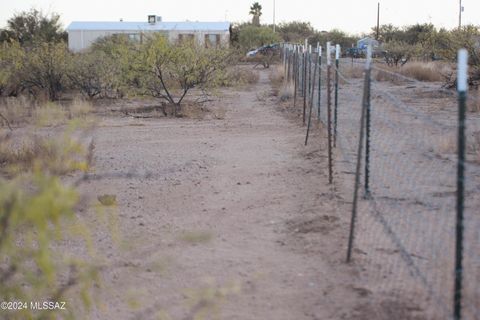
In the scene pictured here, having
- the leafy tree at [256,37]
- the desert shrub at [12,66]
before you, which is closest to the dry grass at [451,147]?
the desert shrub at [12,66]

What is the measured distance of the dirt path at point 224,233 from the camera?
547cm

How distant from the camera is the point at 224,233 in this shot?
24.6 ft

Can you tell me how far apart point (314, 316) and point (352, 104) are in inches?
623

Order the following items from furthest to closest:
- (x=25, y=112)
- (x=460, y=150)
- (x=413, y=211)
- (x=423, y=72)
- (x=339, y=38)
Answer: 1. (x=339, y=38)
2. (x=423, y=72)
3. (x=25, y=112)
4. (x=413, y=211)
5. (x=460, y=150)

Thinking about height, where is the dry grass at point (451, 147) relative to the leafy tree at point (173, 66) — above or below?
below

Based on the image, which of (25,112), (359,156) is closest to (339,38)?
(25,112)

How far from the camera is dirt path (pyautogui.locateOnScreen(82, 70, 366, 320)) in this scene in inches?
215

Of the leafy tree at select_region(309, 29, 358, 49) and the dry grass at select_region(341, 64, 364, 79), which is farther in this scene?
the leafy tree at select_region(309, 29, 358, 49)

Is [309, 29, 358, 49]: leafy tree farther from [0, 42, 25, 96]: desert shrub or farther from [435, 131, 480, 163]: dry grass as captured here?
[435, 131, 480, 163]: dry grass

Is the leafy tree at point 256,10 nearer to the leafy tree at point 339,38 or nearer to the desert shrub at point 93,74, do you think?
the leafy tree at point 339,38

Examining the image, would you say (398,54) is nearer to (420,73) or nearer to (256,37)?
(420,73)

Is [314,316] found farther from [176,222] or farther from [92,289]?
[176,222]

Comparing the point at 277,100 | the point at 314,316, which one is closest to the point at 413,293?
the point at 314,316

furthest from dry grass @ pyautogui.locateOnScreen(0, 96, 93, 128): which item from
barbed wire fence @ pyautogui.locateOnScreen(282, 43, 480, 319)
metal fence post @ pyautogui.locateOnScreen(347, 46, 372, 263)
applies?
metal fence post @ pyautogui.locateOnScreen(347, 46, 372, 263)
